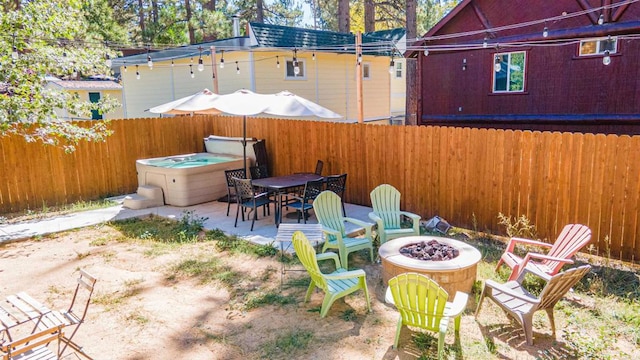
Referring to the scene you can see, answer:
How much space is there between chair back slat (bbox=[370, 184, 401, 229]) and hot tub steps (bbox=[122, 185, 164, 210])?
16.3 ft

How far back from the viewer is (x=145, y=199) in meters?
9.36

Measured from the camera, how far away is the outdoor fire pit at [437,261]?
15.9 feet

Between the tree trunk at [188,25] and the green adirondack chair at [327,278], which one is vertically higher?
the tree trunk at [188,25]

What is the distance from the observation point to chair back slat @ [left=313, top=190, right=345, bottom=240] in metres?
6.35

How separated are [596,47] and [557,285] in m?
9.30

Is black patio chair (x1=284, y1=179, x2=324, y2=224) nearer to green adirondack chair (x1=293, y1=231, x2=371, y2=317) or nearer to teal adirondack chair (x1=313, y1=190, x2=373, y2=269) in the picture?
teal adirondack chair (x1=313, y1=190, x2=373, y2=269)

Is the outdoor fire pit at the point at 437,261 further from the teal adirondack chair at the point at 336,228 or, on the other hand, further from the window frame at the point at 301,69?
the window frame at the point at 301,69

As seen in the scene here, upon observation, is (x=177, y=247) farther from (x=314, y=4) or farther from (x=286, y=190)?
(x=314, y=4)

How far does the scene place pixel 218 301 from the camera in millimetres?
5242

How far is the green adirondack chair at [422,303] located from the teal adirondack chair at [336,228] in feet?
6.17

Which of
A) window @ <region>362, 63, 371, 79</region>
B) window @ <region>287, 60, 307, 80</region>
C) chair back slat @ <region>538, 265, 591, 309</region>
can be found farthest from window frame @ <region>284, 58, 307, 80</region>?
chair back slat @ <region>538, 265, 591, 309</region>

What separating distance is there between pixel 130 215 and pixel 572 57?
35.9ft

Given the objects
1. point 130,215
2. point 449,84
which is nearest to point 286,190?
point 130,215

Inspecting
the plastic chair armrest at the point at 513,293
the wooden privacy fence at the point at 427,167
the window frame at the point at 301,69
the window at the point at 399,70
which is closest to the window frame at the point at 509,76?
the wooden privacy fence at the point at 427,167
